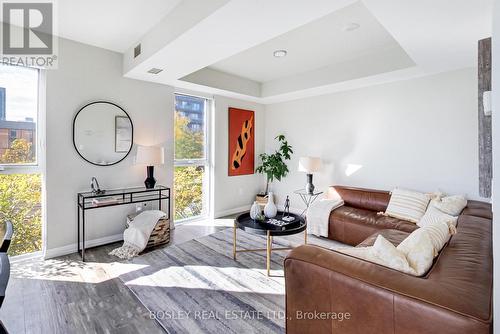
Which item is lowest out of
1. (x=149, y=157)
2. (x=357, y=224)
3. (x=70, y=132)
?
(x=357, y=224)

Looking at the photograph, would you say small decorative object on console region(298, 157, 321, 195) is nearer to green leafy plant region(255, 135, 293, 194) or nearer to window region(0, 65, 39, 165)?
green leafy plant region(255, 135, 293, 194)

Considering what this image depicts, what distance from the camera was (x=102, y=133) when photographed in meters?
3.33

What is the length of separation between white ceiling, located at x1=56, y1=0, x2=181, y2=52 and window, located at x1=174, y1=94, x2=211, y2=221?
1.39 m

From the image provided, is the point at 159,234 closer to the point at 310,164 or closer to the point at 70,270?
the point at 70,270

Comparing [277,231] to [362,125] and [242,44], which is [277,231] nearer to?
[242,44]

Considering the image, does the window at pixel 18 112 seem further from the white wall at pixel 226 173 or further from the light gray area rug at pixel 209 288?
the white wall at pixel 226 173

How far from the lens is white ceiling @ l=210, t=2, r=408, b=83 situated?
2568 mm

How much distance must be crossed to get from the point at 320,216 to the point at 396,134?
168cm

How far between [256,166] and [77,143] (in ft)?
10.8

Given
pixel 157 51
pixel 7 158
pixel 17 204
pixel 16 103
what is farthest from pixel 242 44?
pixel 17 204

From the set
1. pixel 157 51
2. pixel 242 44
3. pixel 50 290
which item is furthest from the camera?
pixel 157 51

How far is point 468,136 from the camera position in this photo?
123 inches

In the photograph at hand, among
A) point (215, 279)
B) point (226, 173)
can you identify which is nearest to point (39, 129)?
point (215, 279)

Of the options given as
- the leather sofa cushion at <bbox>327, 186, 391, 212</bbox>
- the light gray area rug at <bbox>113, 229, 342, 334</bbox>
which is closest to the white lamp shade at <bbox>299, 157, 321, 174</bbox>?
the leather sofa cushion at <bbox>327, 186, 391, 212</bbox>
